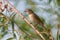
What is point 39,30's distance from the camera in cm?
168

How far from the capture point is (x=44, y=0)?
1.70m

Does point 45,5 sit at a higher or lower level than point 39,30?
higher

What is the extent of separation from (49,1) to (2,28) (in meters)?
0.41

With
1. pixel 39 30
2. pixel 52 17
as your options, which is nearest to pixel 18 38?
pixel 39 30

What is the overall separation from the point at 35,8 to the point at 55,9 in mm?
152

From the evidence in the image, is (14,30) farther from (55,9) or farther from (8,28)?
(55,9)

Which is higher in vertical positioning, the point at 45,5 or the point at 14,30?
the point at 45,5

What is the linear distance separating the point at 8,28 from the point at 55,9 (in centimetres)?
38

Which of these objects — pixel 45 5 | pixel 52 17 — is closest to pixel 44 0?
pixel 45 5

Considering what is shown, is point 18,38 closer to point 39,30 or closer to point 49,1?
point 39,30

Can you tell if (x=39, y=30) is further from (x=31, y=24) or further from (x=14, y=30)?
(x=14, y=30)

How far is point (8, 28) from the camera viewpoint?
66.9 inches

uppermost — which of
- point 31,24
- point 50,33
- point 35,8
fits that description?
point 35,8

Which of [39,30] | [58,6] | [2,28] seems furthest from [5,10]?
[58,6]
